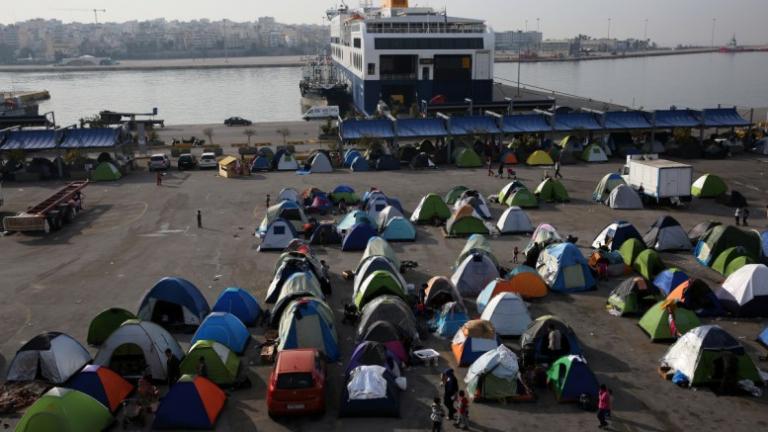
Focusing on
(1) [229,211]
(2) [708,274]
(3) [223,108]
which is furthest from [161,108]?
(2) [708,274]

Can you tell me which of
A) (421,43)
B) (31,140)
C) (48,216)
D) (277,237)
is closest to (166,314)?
(277,237)

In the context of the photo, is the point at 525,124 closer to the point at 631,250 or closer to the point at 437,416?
the point at 631,250

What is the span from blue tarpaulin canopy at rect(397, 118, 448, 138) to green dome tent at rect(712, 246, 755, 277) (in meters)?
23.0

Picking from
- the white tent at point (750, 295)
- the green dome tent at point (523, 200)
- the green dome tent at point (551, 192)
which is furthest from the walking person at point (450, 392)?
the green dome tent at point (551, 192)

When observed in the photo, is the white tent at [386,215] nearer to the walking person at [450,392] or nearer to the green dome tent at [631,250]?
the green dome tent at [631,250]

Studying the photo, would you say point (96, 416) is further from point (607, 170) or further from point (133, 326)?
point (607, 170)

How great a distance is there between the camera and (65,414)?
1215 centimetres

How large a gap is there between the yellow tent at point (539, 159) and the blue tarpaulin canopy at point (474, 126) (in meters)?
3.14

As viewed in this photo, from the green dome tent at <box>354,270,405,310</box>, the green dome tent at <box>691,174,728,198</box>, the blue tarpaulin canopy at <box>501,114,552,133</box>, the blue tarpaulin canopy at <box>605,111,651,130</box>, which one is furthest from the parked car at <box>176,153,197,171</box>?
the green dome tent at <box>691,174,728,198</box>

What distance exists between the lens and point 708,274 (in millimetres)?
21766

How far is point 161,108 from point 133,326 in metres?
92.9

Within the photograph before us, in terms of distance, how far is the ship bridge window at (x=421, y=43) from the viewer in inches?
2559

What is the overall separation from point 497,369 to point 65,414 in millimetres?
8082

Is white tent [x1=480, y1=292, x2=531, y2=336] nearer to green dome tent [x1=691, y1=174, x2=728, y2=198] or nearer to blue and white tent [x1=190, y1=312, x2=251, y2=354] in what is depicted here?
blue and white tent [x1=190, y1=312, x2=251, y2=354]
